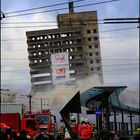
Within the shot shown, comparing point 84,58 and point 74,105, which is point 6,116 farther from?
point 84,58

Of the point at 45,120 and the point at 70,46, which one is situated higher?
the point at 70,46

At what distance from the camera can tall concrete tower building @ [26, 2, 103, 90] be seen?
432ft

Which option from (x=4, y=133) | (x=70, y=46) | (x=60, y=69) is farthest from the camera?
(x=70, y=46)

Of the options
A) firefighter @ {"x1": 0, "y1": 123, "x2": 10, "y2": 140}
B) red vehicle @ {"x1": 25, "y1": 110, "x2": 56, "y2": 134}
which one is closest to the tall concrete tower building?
red vehicle @ {"x1": 25, "y1": 110, "x2": 56, "y2": 134}

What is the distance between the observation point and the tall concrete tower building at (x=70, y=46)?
13162 cm

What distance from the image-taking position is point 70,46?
146000mm

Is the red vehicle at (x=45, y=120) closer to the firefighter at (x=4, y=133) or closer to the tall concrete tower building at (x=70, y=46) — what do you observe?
the firefighter at (x=4, y=133)

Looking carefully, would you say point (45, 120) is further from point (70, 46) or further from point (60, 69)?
point (70, 46)

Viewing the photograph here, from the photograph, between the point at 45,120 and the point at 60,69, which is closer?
the point at 45,120

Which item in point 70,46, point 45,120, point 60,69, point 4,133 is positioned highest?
point 70,46

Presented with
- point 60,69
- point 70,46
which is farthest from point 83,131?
point 70,46

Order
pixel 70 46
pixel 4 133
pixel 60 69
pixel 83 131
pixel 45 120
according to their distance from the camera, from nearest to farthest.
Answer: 1. pixel 4 133
2. pixel 83 131
3. pixel 45 120
4. pixel 60 69
5. pixel 70 46

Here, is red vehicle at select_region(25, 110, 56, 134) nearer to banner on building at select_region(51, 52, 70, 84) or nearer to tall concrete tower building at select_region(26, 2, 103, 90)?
banner on building at select_region(51, 52, 70, 84)

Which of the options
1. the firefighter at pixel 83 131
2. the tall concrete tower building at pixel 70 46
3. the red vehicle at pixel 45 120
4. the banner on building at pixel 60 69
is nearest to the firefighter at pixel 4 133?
the firefighter at pixel 83 131
